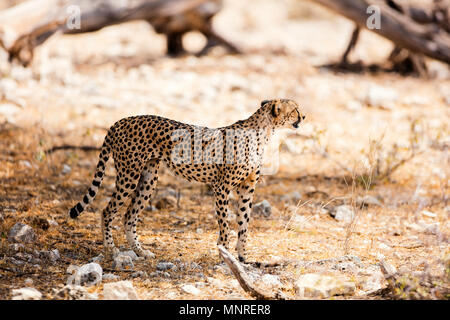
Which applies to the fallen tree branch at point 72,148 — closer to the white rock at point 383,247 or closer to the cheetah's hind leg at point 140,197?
the cheetah's hind leg at point 140,197

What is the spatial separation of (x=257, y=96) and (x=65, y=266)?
6.26m

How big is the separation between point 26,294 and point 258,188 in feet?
12.5

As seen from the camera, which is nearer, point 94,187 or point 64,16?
point 94,187

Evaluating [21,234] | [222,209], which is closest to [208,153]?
[222,209]

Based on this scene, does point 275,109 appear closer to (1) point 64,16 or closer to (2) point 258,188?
(2) point 258,188

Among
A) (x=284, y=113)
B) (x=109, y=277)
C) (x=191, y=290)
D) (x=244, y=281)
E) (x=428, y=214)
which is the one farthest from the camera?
(x=428, y=214)

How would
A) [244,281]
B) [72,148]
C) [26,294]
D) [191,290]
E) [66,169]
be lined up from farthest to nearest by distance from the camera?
[72,148] → [66,169] → [191,290] → [244,281] → [26,294]

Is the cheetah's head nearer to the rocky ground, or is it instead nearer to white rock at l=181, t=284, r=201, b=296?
the rocky ground

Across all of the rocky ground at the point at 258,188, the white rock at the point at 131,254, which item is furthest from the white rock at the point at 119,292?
the white rock at the point at 131,254

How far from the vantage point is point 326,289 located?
4.49m

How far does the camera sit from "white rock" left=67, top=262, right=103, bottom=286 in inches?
180

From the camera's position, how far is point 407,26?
1127cm
